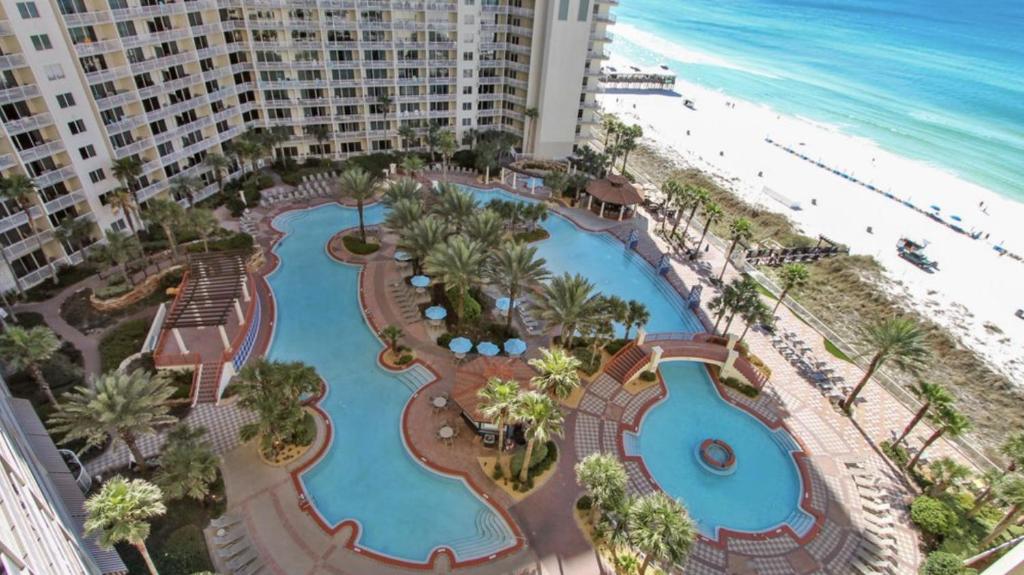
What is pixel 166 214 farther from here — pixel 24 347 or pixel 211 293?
pixel 24 347

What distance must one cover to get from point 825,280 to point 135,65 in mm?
85175

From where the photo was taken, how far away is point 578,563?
2950cm

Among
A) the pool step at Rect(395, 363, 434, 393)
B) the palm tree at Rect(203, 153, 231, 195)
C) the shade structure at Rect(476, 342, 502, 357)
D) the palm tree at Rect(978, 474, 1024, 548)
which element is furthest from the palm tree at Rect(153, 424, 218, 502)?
the palm tree at Rect(978, 474, 1024, 548)

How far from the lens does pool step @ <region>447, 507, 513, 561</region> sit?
96.7 feet

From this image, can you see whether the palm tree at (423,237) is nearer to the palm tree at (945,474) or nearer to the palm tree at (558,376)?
the palm tree at (558,376)

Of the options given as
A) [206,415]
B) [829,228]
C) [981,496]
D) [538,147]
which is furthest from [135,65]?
[829,228]

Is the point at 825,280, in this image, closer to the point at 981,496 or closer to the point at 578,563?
the point at 981,496

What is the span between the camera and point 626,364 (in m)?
43.2

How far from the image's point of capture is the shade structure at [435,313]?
1764 inches

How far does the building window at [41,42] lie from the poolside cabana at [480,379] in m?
47.4

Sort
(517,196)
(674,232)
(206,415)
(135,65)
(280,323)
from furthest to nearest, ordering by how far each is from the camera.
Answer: (517,196) → (674,232) → (135,65) → (280,323) → (206,415)

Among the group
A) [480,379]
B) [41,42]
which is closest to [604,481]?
[480,379]

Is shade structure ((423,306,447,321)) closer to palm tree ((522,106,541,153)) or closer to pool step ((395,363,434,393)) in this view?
pool step ((395,363,434,393))

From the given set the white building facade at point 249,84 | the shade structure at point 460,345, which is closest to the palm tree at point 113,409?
the shade structure at point 460,345
